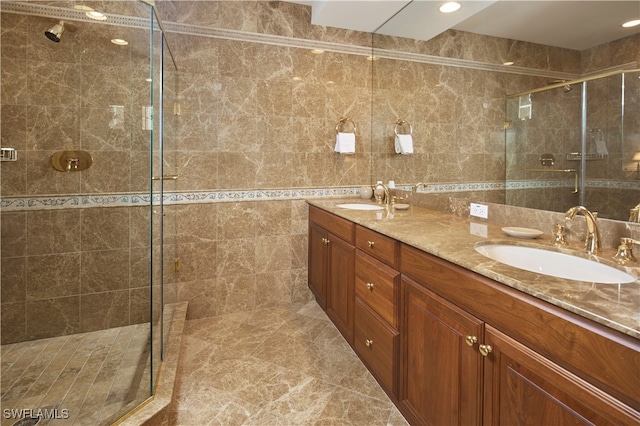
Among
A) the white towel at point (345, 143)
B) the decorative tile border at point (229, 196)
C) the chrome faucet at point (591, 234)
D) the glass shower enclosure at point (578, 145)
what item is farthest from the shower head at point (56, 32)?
A: the chrome faucet at point (591, 234)

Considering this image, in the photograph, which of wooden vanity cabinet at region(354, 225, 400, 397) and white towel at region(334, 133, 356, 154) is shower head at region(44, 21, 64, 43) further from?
wooden vanity cabinet at region(354, 225, 400, 397)

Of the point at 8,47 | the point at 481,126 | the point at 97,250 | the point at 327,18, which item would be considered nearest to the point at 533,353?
the point at 481,126

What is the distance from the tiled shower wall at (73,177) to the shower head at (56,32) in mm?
28

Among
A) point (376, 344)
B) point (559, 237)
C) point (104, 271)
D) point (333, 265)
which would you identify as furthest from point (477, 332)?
point (104, 271)

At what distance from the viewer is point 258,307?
270 cm

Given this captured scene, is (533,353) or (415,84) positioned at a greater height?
(415,84)

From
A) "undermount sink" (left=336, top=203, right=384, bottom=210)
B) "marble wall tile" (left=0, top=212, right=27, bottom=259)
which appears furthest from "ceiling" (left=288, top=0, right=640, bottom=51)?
"marble wall tile" (left=0, top=212, right=27, bottom=259)

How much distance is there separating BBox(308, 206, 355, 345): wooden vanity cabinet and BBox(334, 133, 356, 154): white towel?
55cm

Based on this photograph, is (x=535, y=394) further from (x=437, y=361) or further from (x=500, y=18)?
(x=500, y=18)

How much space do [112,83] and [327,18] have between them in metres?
1.58

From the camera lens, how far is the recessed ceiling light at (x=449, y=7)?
1958mm

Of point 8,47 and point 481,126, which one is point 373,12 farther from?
point 8,47

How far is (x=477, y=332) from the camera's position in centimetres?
98

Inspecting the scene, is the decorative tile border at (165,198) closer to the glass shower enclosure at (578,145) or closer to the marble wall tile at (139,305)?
the marble wall tile at (139,305)
